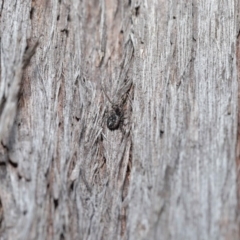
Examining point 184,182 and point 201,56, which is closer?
point 184,182

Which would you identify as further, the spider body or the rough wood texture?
the spider body

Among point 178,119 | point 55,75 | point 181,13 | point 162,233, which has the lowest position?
point 162,233

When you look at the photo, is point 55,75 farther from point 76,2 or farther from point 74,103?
point 76,2

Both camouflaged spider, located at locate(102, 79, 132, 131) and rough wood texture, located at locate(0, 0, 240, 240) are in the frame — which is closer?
rough wood texture, located at locate(0, 0, 240, 240)

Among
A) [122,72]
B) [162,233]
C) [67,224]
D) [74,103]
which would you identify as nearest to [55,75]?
[74,103]
